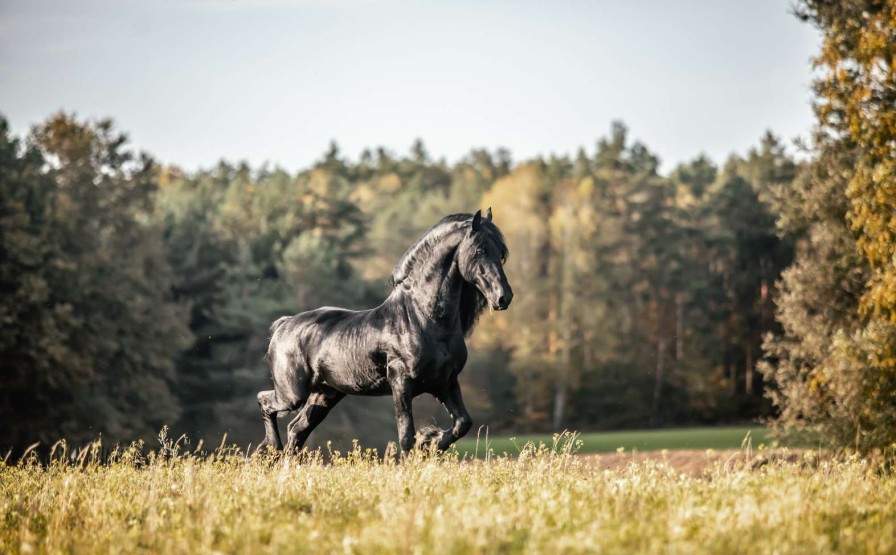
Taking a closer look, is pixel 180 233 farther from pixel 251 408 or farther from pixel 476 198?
pixel 476 198

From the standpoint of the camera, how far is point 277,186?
6519cm

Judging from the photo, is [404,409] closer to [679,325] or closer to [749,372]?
[749,372]

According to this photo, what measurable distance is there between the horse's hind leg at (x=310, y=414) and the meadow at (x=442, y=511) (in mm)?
1445

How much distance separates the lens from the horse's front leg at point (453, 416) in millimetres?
10750

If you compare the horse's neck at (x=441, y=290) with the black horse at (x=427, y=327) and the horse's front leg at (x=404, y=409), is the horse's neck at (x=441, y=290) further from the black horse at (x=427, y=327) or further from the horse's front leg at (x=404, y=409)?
the horse's front leg at (x=404, y=409)

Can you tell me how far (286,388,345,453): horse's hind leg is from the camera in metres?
12.3

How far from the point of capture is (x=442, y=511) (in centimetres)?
750

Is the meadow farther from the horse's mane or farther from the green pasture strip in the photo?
the green pasture strip

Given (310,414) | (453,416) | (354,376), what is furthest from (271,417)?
(453,416)

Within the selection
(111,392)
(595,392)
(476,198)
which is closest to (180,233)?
(111,392)

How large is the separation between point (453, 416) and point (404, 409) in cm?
49

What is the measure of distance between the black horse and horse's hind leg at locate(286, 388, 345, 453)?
22.2 inches

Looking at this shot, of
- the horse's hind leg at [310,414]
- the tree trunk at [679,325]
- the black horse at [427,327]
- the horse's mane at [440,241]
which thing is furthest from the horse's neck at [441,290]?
the tree trunk at [679,325]

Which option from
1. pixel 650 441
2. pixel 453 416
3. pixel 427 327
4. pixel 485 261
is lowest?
pixel 650 441
